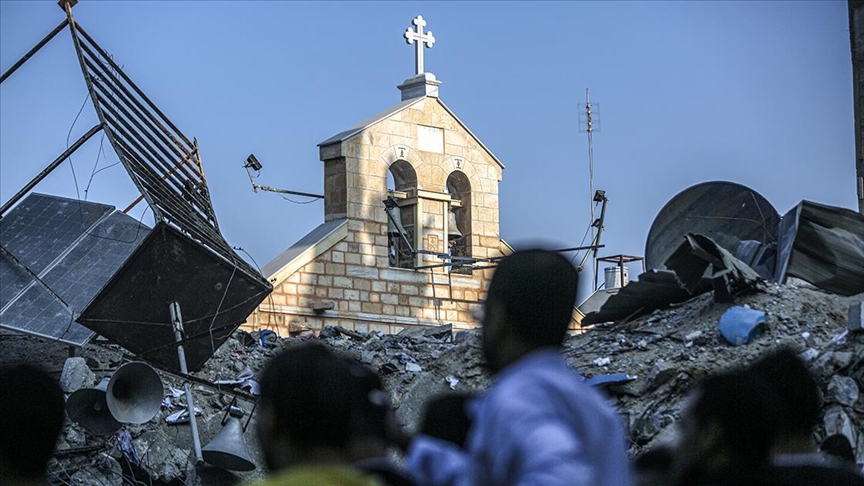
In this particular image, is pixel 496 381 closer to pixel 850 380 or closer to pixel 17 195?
pixel 850 380

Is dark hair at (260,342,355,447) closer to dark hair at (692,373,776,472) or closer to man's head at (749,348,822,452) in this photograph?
dark hair at (692,373,776,472)

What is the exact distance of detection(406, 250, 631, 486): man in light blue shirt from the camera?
2.55m

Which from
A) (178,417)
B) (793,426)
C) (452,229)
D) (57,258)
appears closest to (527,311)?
(793,426)

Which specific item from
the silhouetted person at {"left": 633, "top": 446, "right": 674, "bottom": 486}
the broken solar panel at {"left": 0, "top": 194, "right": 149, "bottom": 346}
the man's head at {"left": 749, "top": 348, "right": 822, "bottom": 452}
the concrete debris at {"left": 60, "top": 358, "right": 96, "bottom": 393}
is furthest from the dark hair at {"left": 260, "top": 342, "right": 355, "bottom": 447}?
the broken solar panel at {"left": 0, "top": 194, "right": 149, "bottom": 346}

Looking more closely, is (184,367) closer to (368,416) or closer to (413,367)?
(413,367)

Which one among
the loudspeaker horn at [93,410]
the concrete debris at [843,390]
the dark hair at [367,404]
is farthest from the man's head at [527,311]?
the loudspeaker horn at [93,410]

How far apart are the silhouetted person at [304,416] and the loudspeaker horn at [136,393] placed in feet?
32.3

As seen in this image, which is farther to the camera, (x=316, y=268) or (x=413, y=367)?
(x=316, y=268)

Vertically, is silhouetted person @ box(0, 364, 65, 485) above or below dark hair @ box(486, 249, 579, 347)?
below

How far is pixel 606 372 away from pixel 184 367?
4.21m

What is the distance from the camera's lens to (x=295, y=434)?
2.71 meters

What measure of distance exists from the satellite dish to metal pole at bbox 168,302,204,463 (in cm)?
547

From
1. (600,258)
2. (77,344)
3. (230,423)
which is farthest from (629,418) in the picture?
(600,258)

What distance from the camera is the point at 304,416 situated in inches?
107
